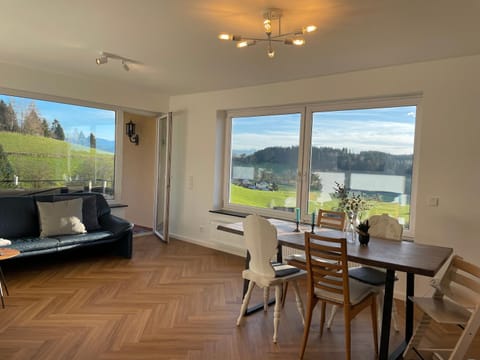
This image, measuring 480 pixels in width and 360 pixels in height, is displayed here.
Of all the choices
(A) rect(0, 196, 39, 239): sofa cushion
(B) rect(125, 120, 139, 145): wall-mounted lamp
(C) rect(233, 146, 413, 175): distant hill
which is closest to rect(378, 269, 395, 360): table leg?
(C) rect(233, 146, 413, 175): distant hill

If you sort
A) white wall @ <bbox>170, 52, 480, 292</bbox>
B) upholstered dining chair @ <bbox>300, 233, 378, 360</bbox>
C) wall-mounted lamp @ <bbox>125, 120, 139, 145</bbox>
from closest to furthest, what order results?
upholstered dining chair @ <bbox>300, 233, 378, 360</bbox> → white wall @ <bbox>170, 52, 480, 292</bbox> → wall-mounted lamp @ <bbox>125, 120, 139, 145</bbox>

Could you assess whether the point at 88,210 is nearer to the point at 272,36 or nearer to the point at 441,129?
the point at 272,36

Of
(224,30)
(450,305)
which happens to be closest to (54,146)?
(224,30)

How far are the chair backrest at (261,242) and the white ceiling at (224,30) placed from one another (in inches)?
61.7

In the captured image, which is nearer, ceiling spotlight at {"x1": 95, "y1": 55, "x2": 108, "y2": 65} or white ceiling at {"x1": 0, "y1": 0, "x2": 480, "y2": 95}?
white ceiling at {"x1": 0, "y1": 0, "x2": 480, "y2": 95}

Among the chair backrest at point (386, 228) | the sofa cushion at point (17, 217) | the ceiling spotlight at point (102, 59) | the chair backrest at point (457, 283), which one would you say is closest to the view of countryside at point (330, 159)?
the chair backrest at point (386, 228)

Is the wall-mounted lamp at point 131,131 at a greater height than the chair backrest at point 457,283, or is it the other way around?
the wall-mounted lamp at point 131,131

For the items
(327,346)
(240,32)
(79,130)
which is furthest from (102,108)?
(327,346)

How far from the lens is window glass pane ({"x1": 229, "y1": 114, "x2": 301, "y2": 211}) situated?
16.0 ft

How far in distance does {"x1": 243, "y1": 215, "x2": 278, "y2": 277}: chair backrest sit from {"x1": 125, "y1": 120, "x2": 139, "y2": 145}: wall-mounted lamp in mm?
4636

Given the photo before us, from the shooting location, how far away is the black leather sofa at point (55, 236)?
3891 millimetres

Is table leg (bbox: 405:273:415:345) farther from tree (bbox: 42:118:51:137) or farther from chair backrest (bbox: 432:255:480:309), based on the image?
tree (bbox: 42:118:51:137)

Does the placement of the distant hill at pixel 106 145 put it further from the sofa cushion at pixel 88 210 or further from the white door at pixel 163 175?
the sofa cushion at pixel 88 210

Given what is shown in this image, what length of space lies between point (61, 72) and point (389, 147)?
429 centimetres
